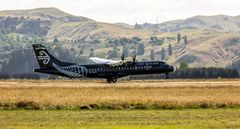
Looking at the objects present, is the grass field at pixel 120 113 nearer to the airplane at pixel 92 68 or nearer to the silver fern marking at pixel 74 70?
the airplane at pixel 92 68

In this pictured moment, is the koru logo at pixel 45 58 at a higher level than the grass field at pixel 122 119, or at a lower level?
higher

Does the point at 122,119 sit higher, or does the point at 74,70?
the point at 122,119

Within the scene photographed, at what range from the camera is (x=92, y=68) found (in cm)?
10681

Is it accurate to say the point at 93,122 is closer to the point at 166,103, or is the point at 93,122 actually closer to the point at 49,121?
the point at 49,121

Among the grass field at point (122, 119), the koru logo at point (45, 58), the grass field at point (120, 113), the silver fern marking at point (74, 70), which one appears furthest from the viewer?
the silver fern marking at point (74, 70)

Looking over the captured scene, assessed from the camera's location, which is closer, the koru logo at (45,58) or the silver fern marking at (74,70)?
the koru logo at (45,58)

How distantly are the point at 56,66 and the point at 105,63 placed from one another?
8444 millimetres

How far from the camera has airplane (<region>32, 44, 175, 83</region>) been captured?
346 feet

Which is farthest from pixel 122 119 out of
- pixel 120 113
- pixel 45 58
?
pixel 45 58

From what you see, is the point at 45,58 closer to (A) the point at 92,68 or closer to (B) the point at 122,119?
(A) the point at 92,68

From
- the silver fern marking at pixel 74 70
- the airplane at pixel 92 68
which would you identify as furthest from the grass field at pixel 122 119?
the silver fern marking at pixel 74 70

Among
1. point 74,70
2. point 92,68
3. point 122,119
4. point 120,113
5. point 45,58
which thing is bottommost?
point 74,70

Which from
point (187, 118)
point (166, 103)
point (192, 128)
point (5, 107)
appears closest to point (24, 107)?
point (5, 107)

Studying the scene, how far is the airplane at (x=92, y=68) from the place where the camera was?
105500 millimetres
